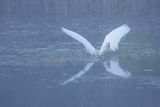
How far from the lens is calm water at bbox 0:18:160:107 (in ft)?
21.7

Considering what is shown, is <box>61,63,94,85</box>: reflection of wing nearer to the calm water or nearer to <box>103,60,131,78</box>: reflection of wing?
the calm water

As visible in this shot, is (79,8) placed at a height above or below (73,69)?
below

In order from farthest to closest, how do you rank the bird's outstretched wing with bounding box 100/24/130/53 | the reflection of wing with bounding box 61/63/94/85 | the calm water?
the bird's outstretched wing with bounding box 100/24/130/53, the reflection of wing with bounding box 61/63/94/85, the calm water

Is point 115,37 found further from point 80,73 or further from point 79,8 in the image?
point 79,8

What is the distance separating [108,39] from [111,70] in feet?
4.79

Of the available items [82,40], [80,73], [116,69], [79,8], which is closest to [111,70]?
[116,69]

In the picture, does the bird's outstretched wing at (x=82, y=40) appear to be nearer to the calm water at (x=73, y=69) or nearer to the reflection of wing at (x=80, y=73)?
the calm water at (x=73, y=69)

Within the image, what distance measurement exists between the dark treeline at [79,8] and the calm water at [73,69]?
1.00 metres

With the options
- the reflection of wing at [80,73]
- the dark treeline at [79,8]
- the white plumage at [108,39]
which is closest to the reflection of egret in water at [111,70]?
the reflection of wing at [80,73]

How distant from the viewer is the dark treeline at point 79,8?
11.8 m

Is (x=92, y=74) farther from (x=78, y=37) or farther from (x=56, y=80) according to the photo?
(x=78, y=37)

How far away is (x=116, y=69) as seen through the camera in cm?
784

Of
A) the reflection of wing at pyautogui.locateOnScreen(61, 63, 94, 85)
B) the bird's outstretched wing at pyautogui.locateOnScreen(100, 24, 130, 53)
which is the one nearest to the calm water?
the reflection of wing at pyautogui.locateOnScreen(61, 63, 94, 85)

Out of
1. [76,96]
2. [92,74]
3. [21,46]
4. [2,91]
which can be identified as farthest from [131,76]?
[21,46]
